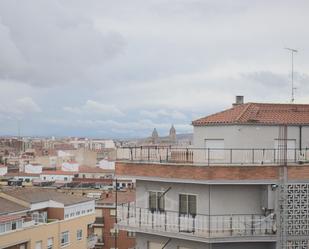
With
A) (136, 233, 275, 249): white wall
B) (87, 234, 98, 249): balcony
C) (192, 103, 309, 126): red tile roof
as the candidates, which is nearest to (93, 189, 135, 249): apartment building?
(87, 234, 98, 249): balcony

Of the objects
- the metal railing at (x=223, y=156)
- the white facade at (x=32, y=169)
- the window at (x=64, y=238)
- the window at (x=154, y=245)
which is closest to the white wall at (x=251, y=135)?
the metal railing at (x=223, y=156)

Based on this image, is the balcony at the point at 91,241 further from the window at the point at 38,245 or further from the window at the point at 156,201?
the window at the point at 156,201

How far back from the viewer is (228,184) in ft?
76.9

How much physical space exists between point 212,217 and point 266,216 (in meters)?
2.08

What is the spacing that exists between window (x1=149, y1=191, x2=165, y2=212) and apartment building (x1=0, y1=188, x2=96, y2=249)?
19326 mm

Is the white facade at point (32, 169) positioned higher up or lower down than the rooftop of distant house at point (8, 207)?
lower down

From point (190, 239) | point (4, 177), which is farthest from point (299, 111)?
point (4, 177)

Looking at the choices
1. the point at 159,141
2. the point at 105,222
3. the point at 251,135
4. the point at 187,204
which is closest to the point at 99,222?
the point at 105,222

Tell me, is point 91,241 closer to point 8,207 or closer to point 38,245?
point 38,245

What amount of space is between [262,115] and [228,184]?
13.1 ft

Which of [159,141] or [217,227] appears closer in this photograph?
[217,227]

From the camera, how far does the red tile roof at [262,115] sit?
2545 centimetres

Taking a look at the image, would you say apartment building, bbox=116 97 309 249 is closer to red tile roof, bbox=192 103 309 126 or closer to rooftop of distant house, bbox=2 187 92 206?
red tile roof, bbox=192 103 309 126

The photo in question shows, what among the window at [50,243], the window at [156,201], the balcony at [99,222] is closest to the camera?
the window at [156,201]
